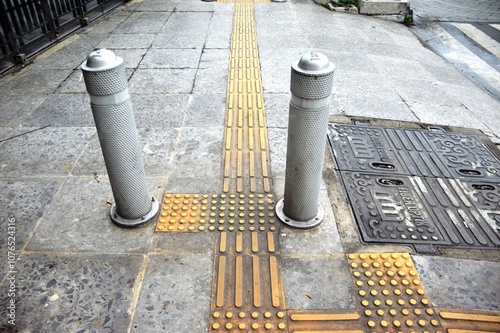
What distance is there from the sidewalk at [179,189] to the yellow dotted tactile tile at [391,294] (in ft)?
0.12

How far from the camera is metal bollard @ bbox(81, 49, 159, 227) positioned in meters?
2.36

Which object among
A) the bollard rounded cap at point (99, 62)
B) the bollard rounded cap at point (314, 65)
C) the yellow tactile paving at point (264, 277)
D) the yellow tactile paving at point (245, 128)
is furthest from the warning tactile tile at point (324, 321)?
the bollard rounded cap at point (99, 62)

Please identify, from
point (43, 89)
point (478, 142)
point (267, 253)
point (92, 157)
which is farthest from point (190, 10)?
point (267, 253)

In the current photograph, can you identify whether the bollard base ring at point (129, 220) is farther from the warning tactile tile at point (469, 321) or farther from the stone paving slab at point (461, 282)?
the warning tactile tile at point (469, 321)

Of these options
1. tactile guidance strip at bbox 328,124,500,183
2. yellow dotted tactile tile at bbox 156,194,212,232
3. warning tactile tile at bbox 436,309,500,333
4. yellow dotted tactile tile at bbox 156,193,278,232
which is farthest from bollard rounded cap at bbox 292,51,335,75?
warning tactile tile at bbox 436,309,500,333

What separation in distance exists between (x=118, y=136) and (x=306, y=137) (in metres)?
1.32

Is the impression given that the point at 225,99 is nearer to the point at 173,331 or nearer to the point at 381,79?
the point at 381,79

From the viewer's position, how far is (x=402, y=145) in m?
4.10

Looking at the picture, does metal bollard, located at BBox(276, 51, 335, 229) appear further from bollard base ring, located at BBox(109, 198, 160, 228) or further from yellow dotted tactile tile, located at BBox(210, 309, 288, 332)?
bollard base ring, located at BBox(109, 198, 160, 228)

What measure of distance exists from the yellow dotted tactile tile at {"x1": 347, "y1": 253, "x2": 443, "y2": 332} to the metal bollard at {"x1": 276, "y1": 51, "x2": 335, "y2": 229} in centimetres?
50

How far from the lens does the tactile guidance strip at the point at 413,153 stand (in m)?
3.74

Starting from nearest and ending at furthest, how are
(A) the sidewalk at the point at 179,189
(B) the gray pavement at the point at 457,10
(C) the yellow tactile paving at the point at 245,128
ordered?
(A) the sidewalk at the point at 179,189
(C) the yellow tactile paving at the point at 245,128
(B) the gray pavement at the point at 457,10

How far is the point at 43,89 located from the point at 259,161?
342 centimetres

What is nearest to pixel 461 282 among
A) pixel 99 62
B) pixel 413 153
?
pixel 413 153
